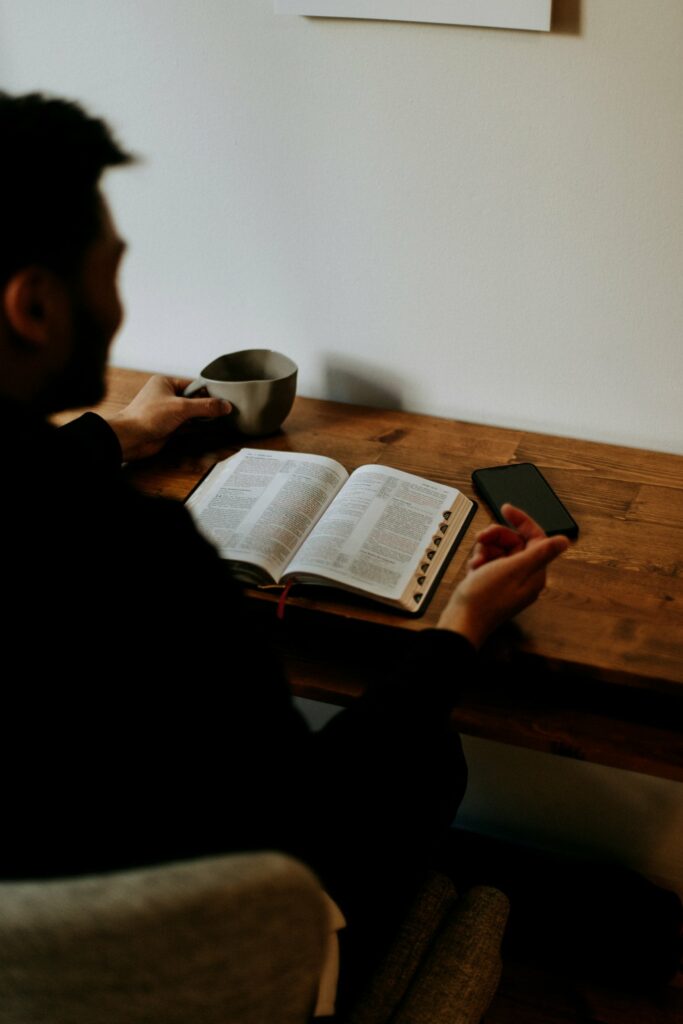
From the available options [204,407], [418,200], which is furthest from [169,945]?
[418,200]

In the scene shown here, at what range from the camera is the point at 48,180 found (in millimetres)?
838

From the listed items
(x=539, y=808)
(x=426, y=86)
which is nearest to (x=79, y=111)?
(x=426, y=86)

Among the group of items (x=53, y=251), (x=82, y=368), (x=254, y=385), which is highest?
(x=53, y=251)

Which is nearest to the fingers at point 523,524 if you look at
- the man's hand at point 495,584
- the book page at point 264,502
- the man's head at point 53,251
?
the man's hand at point 495,584

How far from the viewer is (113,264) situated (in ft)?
3.03

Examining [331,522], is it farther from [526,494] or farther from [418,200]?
[418,200]

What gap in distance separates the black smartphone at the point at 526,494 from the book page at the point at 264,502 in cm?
19

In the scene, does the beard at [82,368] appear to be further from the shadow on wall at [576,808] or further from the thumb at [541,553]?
the shadow on wall at [576,808]

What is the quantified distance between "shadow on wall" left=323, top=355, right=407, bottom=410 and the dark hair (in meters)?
0.67

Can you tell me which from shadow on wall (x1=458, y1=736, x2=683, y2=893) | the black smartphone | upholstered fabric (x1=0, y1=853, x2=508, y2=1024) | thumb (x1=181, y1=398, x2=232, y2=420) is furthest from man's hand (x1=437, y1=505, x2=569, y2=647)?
shadow on wall (x1=458, y1=736, x2=683, y2=893)

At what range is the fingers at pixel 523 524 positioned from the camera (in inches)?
43.7

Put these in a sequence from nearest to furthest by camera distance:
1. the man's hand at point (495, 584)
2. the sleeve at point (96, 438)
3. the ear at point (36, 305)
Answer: the ear at point (36, 305), the man's hand at point (495, 584), the sleeve at point (96, 438)

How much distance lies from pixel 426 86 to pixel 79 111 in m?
0.54

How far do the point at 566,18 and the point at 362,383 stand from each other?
58cm
